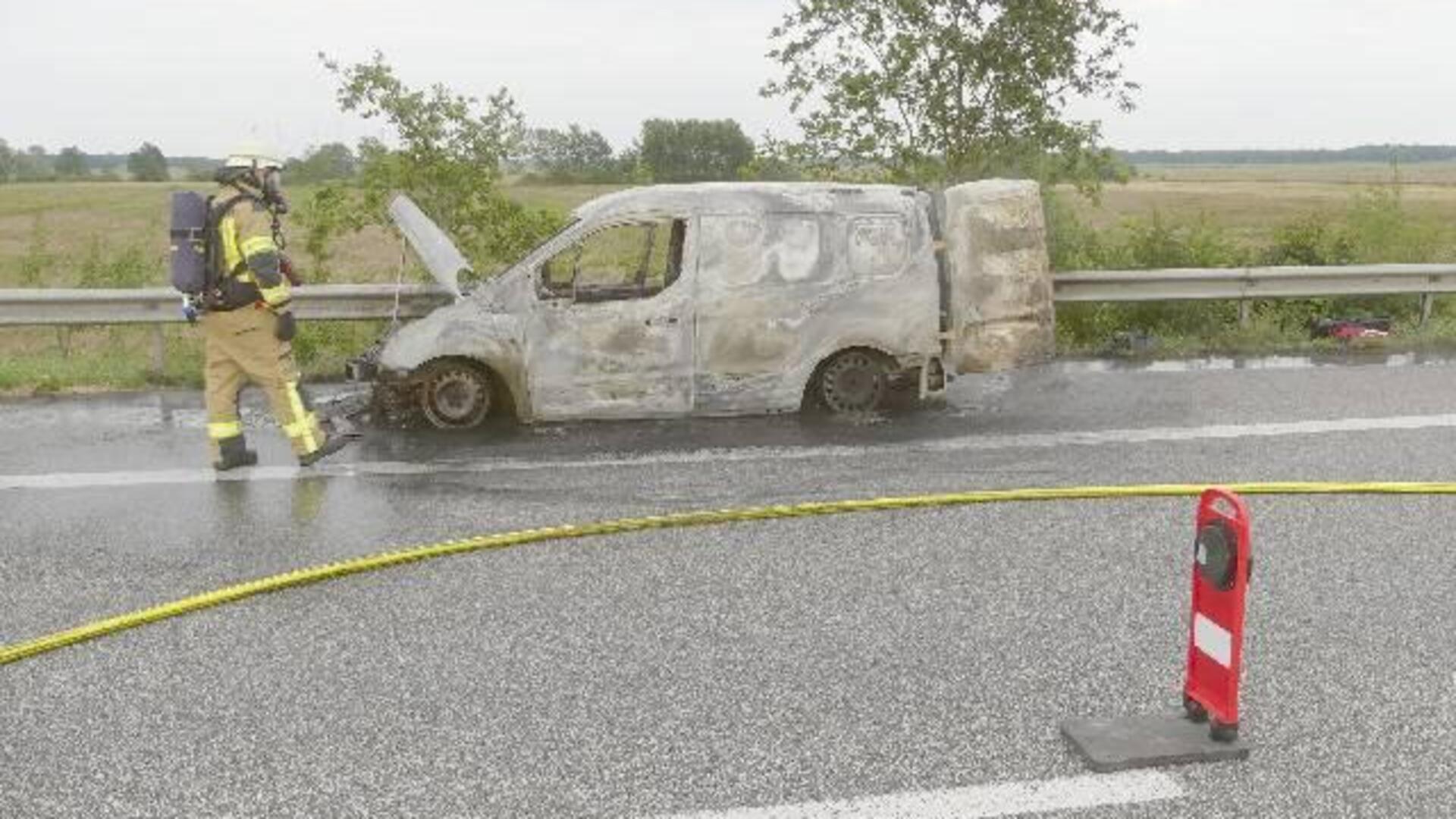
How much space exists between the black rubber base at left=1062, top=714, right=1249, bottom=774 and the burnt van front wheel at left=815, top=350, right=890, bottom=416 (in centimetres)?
458

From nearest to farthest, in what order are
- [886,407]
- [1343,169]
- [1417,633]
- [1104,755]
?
[1104,755]
[1417,633]
[886,407]
[1343,169]

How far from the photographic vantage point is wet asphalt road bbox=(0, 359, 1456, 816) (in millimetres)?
3832

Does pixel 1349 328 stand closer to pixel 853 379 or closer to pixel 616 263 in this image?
pixel 853 379

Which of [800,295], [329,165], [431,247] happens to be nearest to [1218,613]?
[800,295]

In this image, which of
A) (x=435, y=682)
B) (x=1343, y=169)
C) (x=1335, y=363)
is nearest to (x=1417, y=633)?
(x=435, y=682)

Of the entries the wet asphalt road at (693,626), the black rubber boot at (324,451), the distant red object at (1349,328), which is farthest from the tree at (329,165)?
the distant red object at (1349,328)

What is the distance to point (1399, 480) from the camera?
23.2 feet

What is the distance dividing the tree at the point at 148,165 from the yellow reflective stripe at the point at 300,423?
56.4m

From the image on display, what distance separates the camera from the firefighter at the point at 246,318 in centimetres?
705

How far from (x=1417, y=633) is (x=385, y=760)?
13.9 feet

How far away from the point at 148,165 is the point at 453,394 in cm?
6081

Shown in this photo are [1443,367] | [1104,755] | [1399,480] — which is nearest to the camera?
[1104,755]

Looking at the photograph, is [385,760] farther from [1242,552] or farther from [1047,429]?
[1047,429]

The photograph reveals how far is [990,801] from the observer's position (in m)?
3.64
